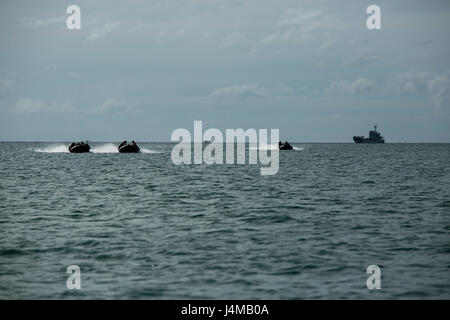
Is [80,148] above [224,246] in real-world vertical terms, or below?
above

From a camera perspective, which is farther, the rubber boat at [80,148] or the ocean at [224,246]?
the rubber boat at [80,148]

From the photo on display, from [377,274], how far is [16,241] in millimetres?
12782

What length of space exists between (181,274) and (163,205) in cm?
1459

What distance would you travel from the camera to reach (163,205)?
1137 inches

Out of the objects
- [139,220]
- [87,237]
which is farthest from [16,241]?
[139,220]

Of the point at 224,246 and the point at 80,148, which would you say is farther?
the point at 80,148

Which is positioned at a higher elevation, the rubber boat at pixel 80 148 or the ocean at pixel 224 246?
the rubber boat at pixel 80 148

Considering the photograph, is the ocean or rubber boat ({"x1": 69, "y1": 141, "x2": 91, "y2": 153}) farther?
rubber boat ({"x1": 69, "y1": 141, "x2": 91, "y2": 153})

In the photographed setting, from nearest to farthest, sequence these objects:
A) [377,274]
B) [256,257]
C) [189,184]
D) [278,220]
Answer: [377,274], [256,257], [278,220], [189,184]

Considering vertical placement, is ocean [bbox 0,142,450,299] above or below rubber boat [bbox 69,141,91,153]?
below

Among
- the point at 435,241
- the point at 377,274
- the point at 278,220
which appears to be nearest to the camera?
the point at 377,274
